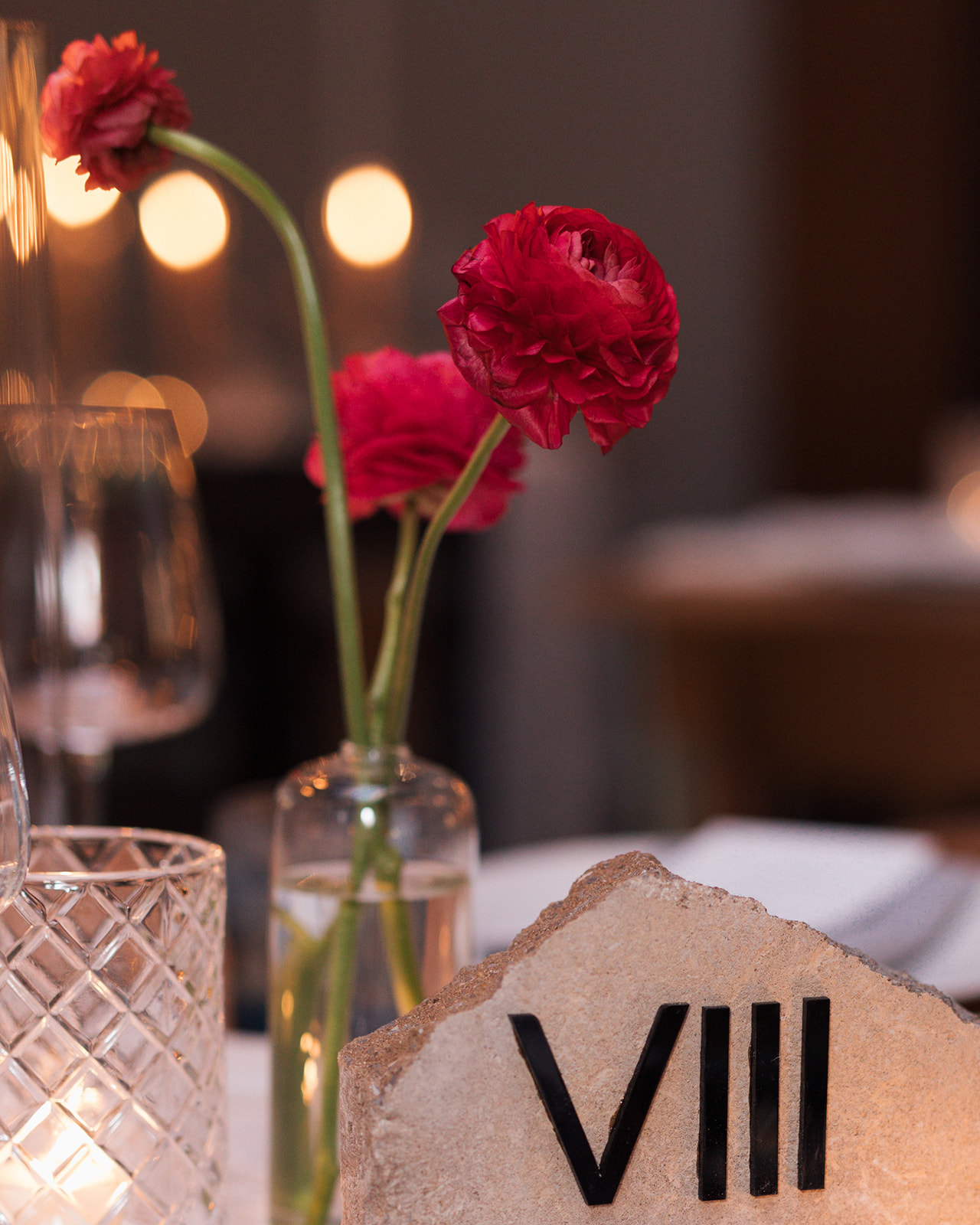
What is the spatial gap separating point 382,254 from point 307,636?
81 centimetres

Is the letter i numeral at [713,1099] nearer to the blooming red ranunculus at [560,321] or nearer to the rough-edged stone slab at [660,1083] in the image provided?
the rough-edged stone slab at [660,1083]

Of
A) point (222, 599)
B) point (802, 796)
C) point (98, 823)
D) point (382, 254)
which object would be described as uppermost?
point (382, 254)

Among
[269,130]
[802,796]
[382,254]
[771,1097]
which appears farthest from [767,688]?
[771,1097]

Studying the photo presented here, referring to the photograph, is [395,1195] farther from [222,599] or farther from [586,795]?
[586,795]

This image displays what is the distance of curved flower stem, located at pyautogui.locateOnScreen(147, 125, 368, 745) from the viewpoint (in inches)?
16.8

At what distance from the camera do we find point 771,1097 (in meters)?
0.35

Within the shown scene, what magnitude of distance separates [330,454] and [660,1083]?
0.20m

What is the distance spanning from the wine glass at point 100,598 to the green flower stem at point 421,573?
25cm

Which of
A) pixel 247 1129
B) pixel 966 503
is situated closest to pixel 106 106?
pixel 247 1129

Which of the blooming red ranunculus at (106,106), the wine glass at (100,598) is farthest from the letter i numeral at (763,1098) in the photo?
the wine glass at (100,598)

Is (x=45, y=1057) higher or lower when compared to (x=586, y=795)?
higher

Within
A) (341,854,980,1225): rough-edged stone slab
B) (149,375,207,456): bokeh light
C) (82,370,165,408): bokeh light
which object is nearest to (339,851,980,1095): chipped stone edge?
(341,854,980,1225): rough-edged stone slab

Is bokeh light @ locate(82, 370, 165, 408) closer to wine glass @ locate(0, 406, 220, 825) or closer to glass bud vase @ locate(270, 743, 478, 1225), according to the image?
wine glass @ locate(0, 406, 220, 825)

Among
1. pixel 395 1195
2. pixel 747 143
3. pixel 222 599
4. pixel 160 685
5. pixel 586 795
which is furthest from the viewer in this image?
pixel 747 143
